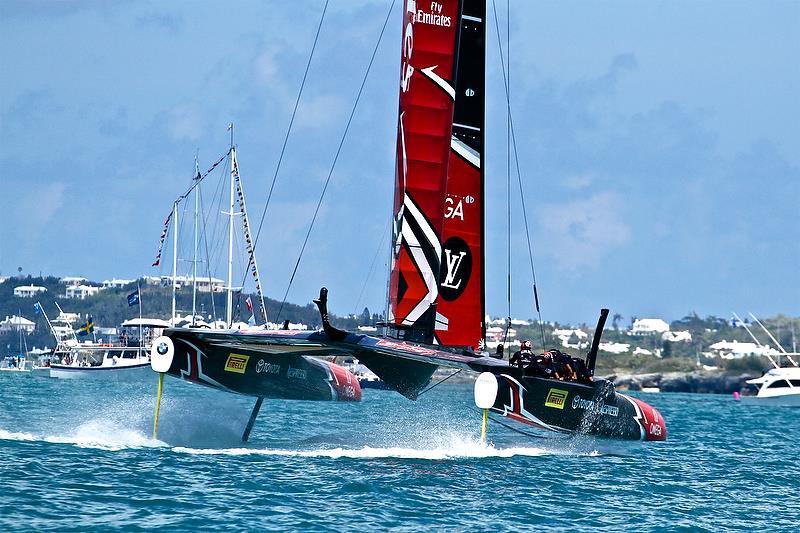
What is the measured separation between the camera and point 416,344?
590 inches

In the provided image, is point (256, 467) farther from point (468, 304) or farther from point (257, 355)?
point (468, 304)

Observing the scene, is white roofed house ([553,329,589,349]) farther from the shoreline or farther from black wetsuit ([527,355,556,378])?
black wetsuit ([527,355,556,378])

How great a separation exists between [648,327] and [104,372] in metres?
122

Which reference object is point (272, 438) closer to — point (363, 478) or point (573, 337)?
point (363, 478)

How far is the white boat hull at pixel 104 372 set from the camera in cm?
5150

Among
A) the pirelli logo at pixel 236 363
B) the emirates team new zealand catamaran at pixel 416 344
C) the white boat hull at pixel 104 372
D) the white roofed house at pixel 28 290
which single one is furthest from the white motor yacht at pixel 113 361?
the white roofed house at pixel 28 290

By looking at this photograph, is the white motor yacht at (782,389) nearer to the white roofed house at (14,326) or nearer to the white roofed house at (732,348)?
the white roofed house at (732,348)

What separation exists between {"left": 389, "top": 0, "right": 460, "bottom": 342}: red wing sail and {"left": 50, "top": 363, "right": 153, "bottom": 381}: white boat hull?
3581cm

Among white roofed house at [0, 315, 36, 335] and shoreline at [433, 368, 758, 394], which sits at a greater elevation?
white roofed house at [0, 315, 36, 335]

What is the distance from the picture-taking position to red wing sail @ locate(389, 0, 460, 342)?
16.0m

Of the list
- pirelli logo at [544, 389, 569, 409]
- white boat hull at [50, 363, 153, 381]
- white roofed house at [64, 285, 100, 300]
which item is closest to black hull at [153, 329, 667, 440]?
pirelli logo at [544, 389, 569, 409]

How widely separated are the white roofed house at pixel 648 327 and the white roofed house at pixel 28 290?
75422 millimetres

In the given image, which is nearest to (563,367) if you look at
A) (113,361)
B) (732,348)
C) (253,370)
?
(253,370)

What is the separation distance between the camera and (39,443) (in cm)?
1520
